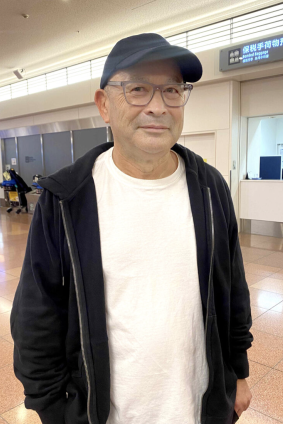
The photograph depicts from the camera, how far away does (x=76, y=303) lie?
3.22 ft

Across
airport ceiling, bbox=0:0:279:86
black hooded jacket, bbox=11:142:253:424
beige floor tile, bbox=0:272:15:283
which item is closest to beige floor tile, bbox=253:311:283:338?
black hooded jacket, bbox=11:142:253:424

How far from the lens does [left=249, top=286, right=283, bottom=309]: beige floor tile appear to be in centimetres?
387

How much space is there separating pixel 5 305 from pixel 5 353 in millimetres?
1094

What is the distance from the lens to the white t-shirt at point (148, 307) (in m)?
0.99

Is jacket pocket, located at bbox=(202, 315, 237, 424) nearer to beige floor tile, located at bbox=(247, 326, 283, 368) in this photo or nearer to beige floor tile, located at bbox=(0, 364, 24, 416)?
beige floor tile, located at bbox=(0, 364, 24, 416)

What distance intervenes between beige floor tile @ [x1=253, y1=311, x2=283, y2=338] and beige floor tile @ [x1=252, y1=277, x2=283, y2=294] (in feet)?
2.22

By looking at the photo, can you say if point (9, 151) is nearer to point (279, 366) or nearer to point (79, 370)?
point (279, 366)

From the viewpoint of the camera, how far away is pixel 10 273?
5.16 metres

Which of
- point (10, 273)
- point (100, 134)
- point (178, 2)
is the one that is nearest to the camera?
point (10, 273)

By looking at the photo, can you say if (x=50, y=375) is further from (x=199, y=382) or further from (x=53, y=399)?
(x=199, y=382)

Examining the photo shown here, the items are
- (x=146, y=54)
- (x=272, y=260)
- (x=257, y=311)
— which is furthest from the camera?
(x=272, y=260)

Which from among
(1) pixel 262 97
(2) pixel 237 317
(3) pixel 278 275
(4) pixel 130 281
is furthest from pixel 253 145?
(4) pixel 130 281

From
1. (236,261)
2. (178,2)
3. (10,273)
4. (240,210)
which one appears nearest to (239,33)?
(178,2)

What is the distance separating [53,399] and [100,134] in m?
10.1
